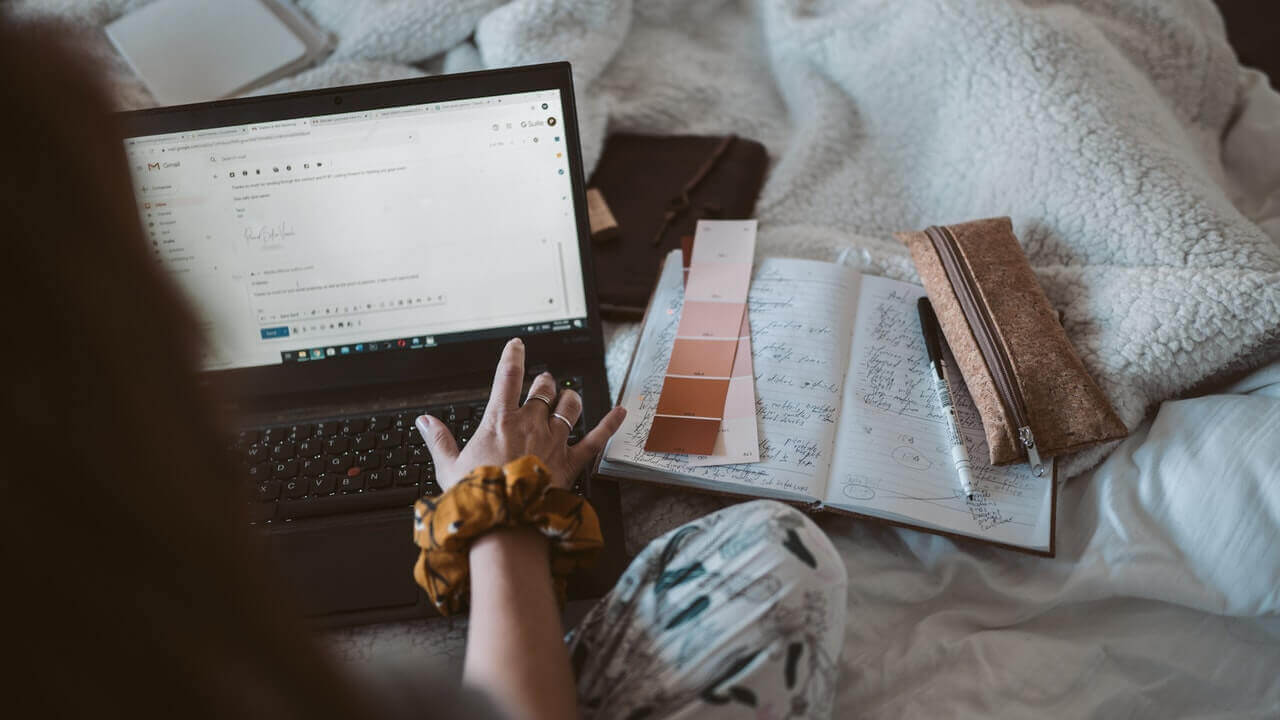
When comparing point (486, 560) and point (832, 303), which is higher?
point (832, 303)

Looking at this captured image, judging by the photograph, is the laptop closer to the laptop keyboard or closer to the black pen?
the laptop keyboard

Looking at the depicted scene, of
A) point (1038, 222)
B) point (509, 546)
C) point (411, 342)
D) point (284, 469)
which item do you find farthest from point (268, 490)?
point (1038, 222)

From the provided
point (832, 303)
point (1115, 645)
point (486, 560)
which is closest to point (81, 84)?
point (486, 560)

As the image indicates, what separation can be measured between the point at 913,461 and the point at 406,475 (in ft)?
1.36

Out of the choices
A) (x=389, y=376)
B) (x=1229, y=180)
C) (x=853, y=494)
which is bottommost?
(x=853, y=494)

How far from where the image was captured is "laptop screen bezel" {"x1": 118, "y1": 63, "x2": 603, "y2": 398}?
0.64 m

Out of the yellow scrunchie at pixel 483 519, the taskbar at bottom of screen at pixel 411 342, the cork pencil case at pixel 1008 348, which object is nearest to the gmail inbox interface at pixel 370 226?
the taskbar at bottom of screen at pixel 411 342

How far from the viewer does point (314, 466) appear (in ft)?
2.18

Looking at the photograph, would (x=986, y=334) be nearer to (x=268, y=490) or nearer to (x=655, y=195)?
(x=655, y=195)

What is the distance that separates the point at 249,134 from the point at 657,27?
25.5 inches

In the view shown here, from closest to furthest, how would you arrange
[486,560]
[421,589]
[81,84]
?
1. [81,84]
2. [486,560]
3. [421,589]

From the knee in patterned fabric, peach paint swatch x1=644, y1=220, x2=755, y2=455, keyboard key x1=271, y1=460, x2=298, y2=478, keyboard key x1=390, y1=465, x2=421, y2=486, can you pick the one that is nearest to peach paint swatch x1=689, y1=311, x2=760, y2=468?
peach paint swatch x1=644, y1=220, x2=755, y2=455

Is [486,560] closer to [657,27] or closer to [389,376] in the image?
[389,376]

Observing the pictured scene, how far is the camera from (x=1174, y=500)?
61cm
